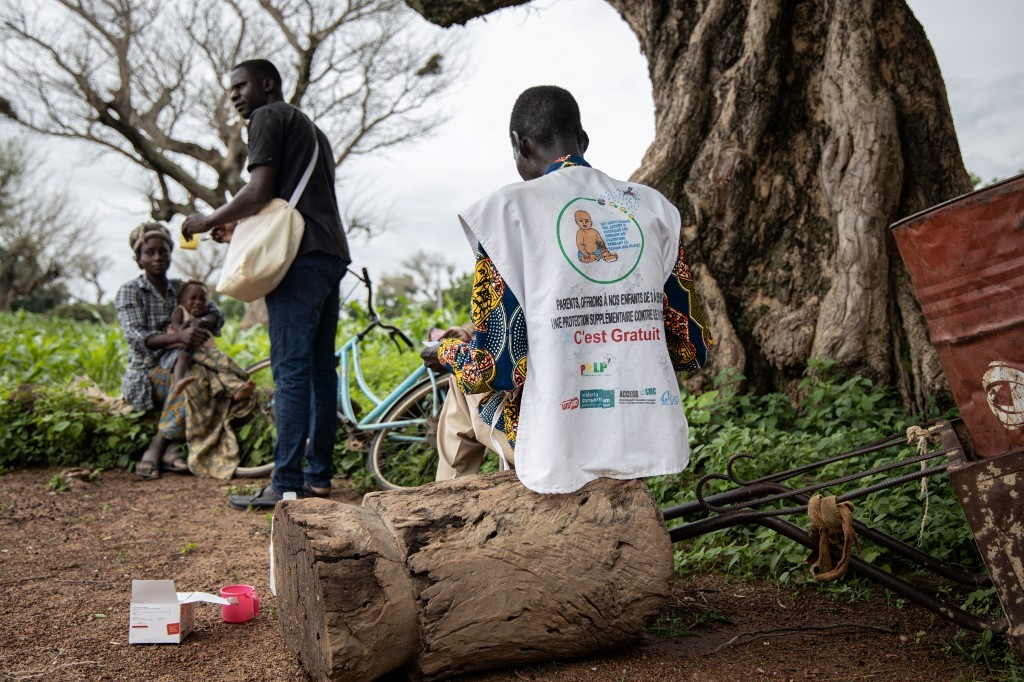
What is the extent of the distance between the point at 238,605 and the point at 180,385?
302cm

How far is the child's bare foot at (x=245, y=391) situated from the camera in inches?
230

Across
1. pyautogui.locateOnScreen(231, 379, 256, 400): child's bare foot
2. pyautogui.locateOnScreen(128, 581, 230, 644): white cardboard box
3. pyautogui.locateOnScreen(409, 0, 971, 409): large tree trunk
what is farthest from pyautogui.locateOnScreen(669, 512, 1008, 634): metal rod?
pyautogui.locateOnScreen(231, 379, 256, 400): child's bare foot

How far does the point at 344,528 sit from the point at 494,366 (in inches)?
24.8

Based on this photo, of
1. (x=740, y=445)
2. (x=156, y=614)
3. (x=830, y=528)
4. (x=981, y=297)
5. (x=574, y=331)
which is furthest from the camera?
(x=740, y=445)

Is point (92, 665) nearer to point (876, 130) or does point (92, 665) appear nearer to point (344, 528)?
point (344, 528)

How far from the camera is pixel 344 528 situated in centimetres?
229

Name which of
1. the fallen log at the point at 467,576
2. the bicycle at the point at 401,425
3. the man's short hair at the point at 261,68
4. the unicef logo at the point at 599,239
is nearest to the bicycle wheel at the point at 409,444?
the bicycle at the point at 401,425

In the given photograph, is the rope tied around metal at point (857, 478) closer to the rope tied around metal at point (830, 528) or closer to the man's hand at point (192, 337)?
the rope tied around metal at point (830, 528)

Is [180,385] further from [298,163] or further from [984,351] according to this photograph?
[984,351]

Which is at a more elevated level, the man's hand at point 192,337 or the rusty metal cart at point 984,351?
the man's hand at point 192,337

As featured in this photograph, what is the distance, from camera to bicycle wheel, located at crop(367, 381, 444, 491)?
511cm

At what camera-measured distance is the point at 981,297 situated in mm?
A: 2268

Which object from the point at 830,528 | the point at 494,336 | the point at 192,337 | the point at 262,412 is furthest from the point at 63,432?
the point at 830,528

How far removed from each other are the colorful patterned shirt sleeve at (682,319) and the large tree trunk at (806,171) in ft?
7.50
